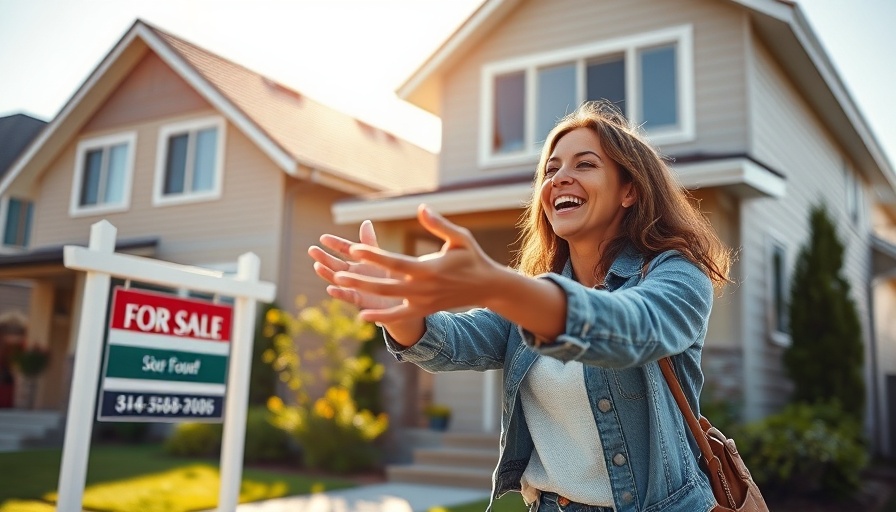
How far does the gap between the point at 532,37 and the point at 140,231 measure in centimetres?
840

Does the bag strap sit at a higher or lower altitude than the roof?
lower

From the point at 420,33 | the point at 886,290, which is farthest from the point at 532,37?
the point at 886,290

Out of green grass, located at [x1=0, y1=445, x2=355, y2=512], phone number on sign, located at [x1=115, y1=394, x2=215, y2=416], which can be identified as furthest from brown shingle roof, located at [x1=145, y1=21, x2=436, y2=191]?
phone number on sign, located at [x1=115, y1=394, x2=215, y2=416]

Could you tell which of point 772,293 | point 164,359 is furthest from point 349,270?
point 772,293

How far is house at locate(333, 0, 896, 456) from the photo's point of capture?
9.06 meters

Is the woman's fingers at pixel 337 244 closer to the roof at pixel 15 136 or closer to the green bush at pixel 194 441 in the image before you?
the green bush at pixel 194 441

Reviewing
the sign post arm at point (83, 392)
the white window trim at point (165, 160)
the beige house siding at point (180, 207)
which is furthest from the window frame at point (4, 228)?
the sign post arm at point (83, 392)

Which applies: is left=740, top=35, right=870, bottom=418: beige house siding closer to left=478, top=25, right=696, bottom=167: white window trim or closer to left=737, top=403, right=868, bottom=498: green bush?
left=478, top=25, right=696, bottom=167: white window trim

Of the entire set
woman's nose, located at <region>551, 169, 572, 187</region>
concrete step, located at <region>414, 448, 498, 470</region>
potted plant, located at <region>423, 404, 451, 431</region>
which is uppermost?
woman's nose, located at <region>551, 169, 572, 187</region>

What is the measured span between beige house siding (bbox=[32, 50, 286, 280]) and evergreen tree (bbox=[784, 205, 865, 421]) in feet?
26.6

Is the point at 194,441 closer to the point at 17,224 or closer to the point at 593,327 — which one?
the point at 593,327

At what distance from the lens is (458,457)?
31.0 ft

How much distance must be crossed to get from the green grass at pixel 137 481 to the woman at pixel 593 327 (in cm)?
590

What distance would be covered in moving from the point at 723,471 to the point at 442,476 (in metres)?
7.54
